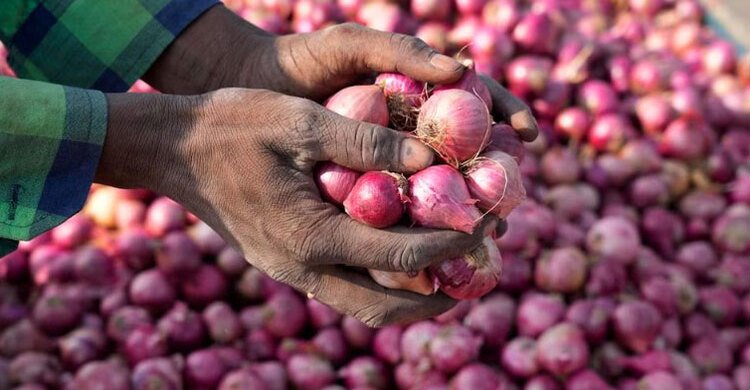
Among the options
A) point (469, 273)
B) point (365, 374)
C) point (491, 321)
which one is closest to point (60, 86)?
point (469, 273)

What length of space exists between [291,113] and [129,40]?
0.76m

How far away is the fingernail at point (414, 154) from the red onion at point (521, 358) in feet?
4.02

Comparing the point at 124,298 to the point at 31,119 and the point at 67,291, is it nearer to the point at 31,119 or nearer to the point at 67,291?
the point at 67,291

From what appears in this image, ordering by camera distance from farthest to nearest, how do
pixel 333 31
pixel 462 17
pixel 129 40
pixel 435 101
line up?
pixel 462 17 → pixel 129 40 → pixel 333 31 → pixel 435 101

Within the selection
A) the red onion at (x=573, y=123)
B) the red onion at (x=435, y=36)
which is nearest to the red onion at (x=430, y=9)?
the red onion at (x=435, y=36)

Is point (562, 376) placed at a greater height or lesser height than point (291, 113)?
lesser

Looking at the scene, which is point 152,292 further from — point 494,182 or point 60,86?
point 494,182

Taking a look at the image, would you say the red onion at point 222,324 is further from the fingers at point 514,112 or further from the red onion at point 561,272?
the fingers at point 514,112

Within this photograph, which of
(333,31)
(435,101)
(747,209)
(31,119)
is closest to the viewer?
(31,119)

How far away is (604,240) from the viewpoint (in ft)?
9.06

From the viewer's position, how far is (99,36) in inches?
75.8

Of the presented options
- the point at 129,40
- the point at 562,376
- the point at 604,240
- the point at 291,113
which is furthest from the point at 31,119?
the point at 604,240

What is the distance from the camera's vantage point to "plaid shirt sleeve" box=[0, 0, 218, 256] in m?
1.36

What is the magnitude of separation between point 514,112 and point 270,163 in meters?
0.60
